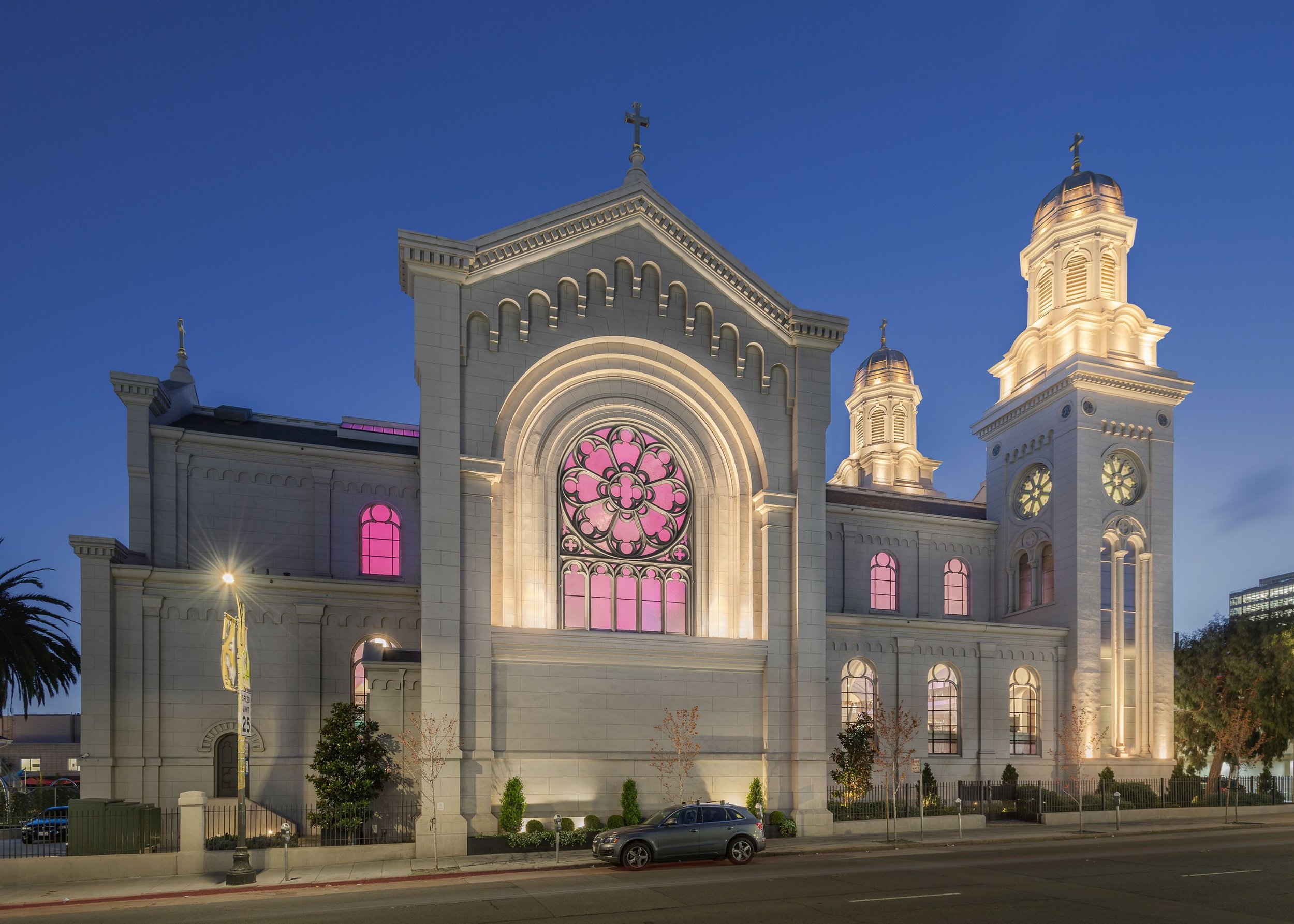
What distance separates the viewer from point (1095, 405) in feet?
143

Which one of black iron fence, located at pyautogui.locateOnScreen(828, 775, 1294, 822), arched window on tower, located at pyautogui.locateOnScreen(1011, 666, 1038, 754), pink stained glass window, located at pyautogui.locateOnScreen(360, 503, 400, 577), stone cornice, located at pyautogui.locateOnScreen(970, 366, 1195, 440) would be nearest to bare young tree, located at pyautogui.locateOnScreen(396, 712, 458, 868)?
pink stained glass window, located at pyautogui.locateOnScreen(360, 503, 400, 577)

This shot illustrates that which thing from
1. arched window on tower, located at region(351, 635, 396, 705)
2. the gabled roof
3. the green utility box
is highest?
the gabled roof

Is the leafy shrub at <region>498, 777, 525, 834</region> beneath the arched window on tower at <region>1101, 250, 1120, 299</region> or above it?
beneath

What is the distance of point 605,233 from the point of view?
32.6 m

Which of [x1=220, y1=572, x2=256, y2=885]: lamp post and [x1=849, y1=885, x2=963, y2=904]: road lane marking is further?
[x1=220, y1=572, x2=256, y2=885]: lamp post

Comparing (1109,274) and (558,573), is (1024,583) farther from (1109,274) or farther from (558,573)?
(558,573)

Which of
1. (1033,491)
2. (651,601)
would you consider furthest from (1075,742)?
(651,601)

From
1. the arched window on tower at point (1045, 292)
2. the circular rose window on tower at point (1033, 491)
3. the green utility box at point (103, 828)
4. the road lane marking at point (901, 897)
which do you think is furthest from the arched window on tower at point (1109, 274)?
the green utility box at point (103, 828)

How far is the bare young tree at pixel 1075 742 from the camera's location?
129 ft

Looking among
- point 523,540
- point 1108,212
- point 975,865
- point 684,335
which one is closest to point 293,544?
point 523,540

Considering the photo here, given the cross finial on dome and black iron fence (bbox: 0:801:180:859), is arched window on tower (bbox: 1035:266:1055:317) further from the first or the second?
black iron fence (bbox: 0:801:180:859)

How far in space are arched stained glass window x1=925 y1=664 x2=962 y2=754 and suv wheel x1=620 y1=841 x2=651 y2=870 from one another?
20527 millimetres

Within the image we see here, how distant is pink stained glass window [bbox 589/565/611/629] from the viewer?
32.1 m

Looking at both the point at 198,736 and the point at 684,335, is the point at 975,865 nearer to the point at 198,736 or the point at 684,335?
the point at 684,335
